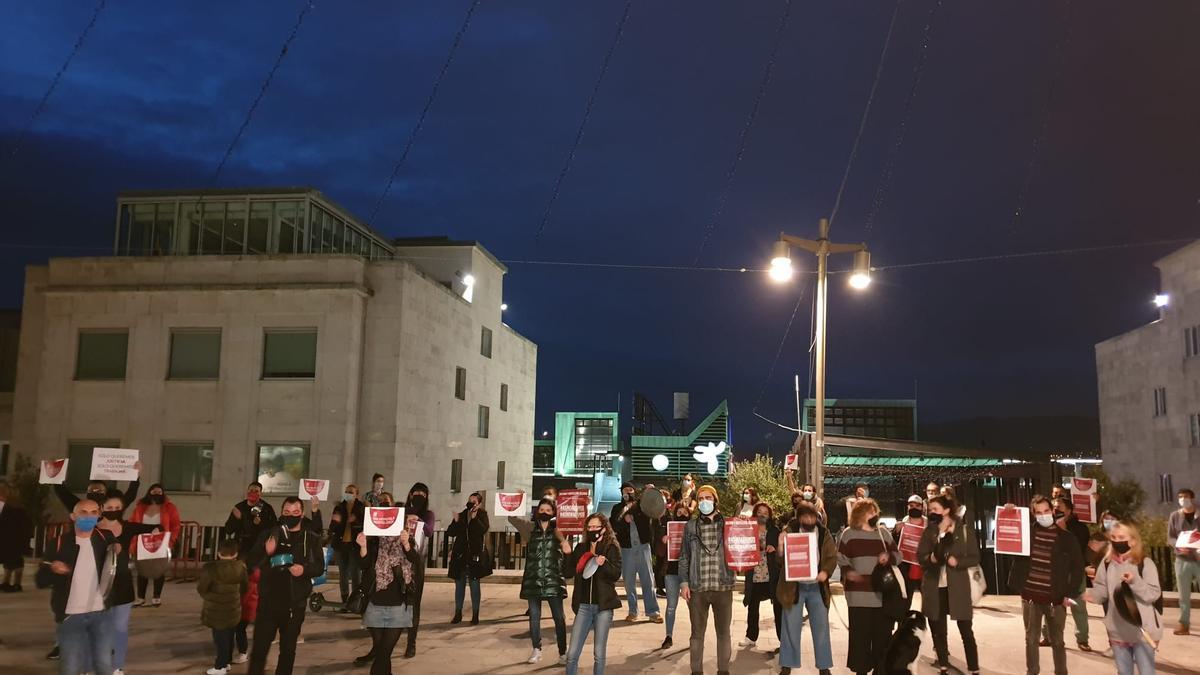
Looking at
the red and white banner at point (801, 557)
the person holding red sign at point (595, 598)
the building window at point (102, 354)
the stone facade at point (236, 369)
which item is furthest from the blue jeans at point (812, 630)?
the building window at point (102, 354)

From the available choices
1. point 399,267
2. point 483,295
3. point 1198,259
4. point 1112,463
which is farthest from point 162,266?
point 1112,463

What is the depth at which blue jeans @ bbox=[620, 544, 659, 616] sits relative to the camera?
13531 millimetres

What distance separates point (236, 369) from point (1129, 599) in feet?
74.4

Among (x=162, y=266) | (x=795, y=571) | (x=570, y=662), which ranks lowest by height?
(x=570, y=662)

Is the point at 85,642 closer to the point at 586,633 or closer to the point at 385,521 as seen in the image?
the point at 385,521

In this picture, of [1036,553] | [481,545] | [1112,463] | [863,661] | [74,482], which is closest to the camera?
[863,661]

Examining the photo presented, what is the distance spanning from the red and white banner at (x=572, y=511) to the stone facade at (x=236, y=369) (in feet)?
44.5

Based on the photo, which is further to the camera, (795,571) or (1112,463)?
(1112,463)

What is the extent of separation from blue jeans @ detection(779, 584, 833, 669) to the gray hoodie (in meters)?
2.69

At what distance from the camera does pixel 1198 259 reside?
3200cm

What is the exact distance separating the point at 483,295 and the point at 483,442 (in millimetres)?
5565

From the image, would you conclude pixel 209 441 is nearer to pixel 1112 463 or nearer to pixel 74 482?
pixel 74 482

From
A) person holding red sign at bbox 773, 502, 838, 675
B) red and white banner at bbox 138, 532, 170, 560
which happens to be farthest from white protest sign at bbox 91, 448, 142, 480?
person holding red sign at bbox 773, 502, 838, 675

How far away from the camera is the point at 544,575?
35.6 ft
